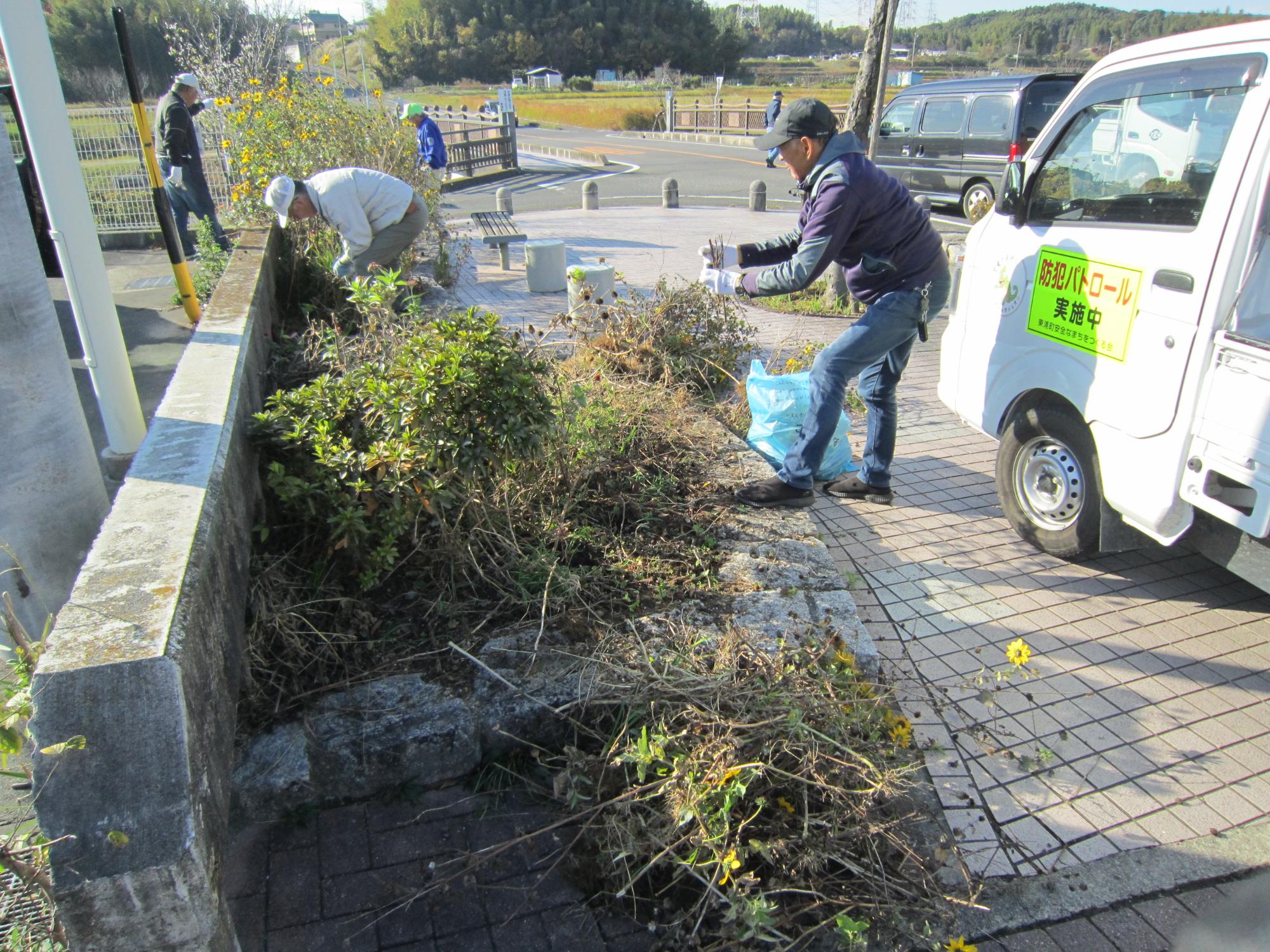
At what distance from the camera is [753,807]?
94.7 inches

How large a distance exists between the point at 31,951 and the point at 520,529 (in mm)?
1969

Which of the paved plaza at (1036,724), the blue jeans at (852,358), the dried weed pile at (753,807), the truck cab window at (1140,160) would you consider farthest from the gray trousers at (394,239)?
the dried weed pile at (753,807)

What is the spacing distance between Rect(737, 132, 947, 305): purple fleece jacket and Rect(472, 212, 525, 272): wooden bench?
21.1 feet

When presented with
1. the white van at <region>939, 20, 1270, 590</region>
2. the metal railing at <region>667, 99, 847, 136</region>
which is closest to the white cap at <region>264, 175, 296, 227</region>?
the white van at <region>939, 20, 1270, 590</region>

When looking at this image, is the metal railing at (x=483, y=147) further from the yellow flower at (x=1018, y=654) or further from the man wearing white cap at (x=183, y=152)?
the yellow flower at (x=1018, y=654)

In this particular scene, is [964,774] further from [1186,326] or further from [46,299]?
[46,299]

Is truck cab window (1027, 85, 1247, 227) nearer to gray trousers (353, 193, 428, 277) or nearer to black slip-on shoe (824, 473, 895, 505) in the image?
black slip-on shoe (824, 473, 895, 505)

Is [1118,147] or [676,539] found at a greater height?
[1118,147]

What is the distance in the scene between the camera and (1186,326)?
3.23 m

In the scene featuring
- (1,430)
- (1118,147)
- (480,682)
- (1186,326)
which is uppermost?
(1118,147)

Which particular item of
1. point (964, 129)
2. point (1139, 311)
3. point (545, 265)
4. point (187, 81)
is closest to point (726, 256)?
point (1139, 311)

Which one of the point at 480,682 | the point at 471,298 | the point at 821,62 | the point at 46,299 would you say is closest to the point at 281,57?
the point at 471,298

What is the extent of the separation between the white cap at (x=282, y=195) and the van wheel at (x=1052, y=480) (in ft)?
15.7

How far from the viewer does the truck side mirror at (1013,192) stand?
Result: 4254 mm
